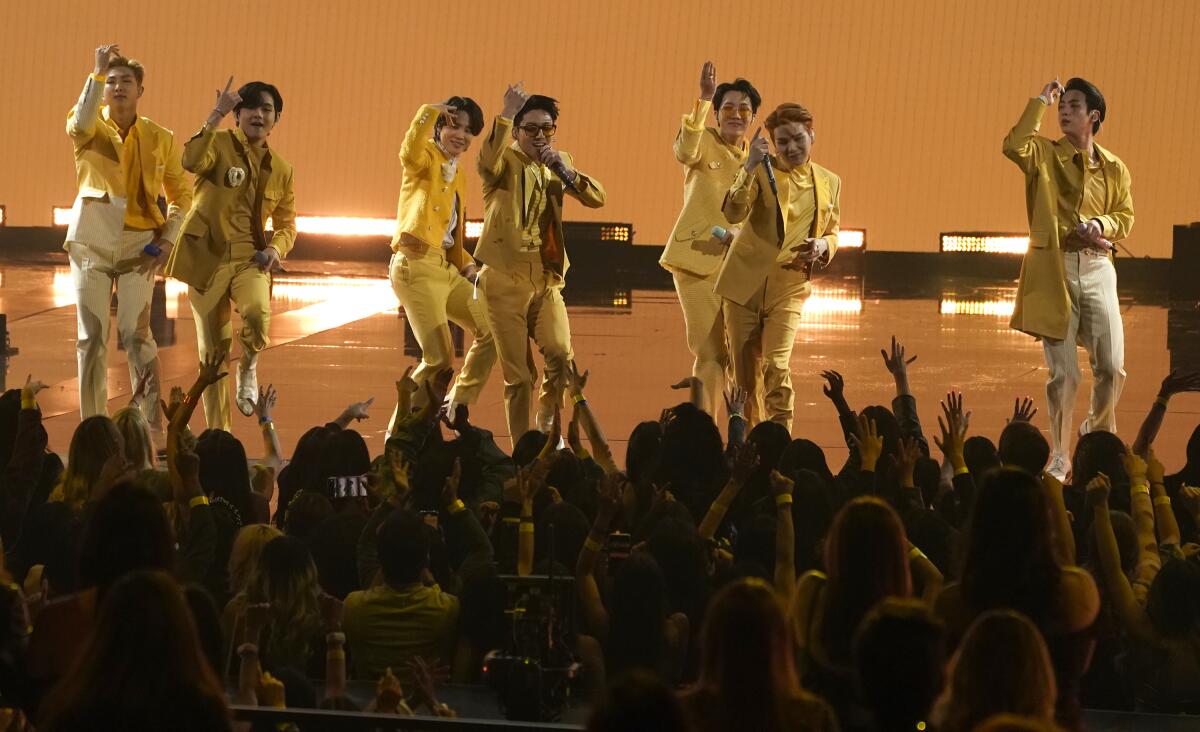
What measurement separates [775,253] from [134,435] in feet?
11.3

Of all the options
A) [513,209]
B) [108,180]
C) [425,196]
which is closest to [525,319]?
[513,209]

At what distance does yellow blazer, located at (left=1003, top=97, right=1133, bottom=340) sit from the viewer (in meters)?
8.52

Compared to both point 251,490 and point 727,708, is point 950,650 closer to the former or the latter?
point 727,708

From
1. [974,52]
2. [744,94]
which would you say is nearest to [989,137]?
[974,52]

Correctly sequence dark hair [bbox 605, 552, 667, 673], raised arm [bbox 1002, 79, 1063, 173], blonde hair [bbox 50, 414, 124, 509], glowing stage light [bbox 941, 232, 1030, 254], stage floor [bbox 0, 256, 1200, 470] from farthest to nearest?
glowing stage light [bbox 941, 232, 1030, 254]
stage floor [bbox 0, 256, 1200, 470]
raised arm [bbox 1002, 79, 1063, 173]
blonde hair [bbox 50, 414, 124, 509]
dark hair [bbox 605, 552, 667, 673]

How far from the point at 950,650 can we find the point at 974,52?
18745mm

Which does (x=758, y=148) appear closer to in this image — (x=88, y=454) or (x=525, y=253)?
(x=525, y=253)

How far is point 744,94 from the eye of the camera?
930 cm

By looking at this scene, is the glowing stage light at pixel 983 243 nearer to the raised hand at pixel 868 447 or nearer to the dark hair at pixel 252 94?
the dark hair at pixel 252 94

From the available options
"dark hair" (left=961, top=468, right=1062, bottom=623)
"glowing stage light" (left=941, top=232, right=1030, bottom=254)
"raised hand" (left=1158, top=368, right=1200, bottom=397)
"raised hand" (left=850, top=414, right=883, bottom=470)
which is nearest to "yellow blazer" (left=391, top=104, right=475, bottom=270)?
"raised hand" (left=1158, top=368, right=1200, bottom=397)

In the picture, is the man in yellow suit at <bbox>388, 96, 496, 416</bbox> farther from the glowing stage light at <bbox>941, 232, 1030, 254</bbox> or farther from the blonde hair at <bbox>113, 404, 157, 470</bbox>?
the glowing stage light at <bbox>941, 232, 1030, 254</bbox>

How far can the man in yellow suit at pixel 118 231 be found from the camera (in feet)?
29.7

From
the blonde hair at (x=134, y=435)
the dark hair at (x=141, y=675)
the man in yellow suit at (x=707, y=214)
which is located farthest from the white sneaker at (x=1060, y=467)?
the dark hair at (x=141, y=675)

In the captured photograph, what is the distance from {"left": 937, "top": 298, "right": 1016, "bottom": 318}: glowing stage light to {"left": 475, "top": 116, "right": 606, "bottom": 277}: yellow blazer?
348 inches
